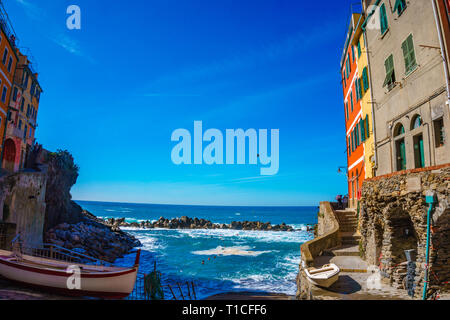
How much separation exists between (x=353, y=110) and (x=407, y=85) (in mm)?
9111

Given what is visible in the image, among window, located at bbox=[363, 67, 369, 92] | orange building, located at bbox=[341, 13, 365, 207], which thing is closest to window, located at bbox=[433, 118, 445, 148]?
window, located at bbox=[363, 67, 369, 92]

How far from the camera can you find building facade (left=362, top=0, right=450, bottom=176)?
32.8 ft

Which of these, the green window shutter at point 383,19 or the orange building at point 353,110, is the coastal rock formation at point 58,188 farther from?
the green window shutter at point 383,19

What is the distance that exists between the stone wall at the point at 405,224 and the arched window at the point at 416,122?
2.76 metres

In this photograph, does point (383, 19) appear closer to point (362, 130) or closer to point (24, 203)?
point (362, 130)

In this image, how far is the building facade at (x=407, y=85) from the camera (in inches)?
394

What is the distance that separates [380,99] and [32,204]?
2496cm

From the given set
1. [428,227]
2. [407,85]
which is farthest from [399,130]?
[428,227]

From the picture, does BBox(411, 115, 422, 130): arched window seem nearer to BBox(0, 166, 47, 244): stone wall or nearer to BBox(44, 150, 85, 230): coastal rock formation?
BBox(0, 166, 47, 244): stone wall

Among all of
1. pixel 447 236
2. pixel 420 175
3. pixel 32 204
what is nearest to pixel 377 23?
pixel 420 175

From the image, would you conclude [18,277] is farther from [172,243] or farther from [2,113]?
[172,243]

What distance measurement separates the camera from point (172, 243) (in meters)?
47.7

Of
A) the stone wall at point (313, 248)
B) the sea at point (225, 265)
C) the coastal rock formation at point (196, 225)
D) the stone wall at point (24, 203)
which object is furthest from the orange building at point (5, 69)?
the coastal rock formation at point (196, 225)

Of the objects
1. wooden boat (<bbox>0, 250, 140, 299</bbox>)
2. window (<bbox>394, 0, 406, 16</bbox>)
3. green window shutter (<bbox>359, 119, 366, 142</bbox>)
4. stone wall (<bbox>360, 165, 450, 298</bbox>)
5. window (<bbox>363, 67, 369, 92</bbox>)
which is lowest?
wooden boat (<bbox>0, 250, 140, 299</bbox>)
